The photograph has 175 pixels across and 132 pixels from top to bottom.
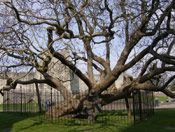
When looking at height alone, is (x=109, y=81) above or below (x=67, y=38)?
below

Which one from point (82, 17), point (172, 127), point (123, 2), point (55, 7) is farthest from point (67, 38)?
point (172, 127)

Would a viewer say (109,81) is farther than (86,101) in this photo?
No

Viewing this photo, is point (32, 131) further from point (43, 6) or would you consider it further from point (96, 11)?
point (96, 11)

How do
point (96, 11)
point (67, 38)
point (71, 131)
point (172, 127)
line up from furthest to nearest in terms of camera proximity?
point (96, 11) < point (67, 38) < point (172, 127) < point (71, 131)

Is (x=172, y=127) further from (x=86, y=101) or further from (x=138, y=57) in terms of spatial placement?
(x=86, y=101)

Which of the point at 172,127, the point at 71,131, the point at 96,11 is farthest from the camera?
the point at 96,11

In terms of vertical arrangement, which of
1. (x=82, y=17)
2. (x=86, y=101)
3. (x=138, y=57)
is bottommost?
(x=86, y=101)

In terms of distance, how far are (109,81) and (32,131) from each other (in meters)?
4.36

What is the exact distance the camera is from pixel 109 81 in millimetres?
10336

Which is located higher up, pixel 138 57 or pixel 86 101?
pixel 138 57

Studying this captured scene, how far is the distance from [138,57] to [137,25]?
1.70 m

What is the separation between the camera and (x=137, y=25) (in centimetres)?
1052

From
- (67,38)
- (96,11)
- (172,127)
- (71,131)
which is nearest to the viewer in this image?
(71,131)

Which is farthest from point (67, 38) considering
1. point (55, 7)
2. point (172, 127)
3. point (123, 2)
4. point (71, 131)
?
point (172, 127)
